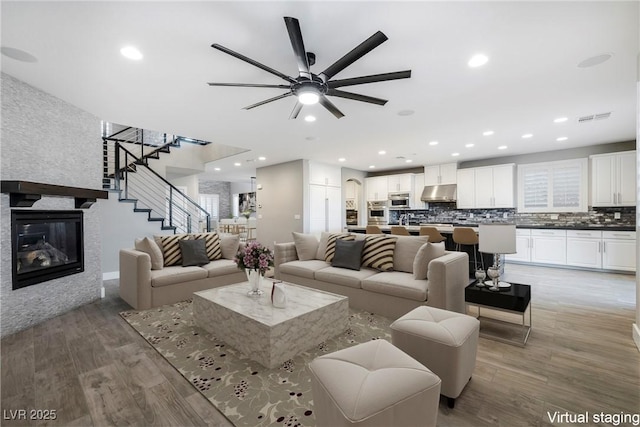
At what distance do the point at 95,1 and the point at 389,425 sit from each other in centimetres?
298

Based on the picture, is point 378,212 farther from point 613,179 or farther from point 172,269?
point 172,269

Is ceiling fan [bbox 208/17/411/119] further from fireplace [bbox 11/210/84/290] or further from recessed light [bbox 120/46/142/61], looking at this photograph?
fireplace [bbox 11/210/84/290]

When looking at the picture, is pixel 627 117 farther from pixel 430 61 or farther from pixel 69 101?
pixel 69 101

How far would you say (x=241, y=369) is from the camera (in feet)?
7.15

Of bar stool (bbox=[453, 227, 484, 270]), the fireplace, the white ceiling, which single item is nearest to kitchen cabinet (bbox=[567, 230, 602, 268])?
the white ceiling

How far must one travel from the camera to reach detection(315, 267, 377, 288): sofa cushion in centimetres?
348

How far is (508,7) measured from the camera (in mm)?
1903

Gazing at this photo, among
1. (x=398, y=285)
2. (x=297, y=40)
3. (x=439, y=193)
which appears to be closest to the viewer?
(x=297, y=40)

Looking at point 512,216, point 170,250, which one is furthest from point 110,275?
point 512,216

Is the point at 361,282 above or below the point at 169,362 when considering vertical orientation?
above

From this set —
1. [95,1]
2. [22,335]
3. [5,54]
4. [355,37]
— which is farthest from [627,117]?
[22,335]

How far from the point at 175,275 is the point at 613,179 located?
8.17 meters

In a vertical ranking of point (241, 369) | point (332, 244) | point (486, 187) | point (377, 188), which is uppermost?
point (377, 188)

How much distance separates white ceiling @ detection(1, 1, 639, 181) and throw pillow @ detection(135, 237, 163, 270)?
5.80 ft
